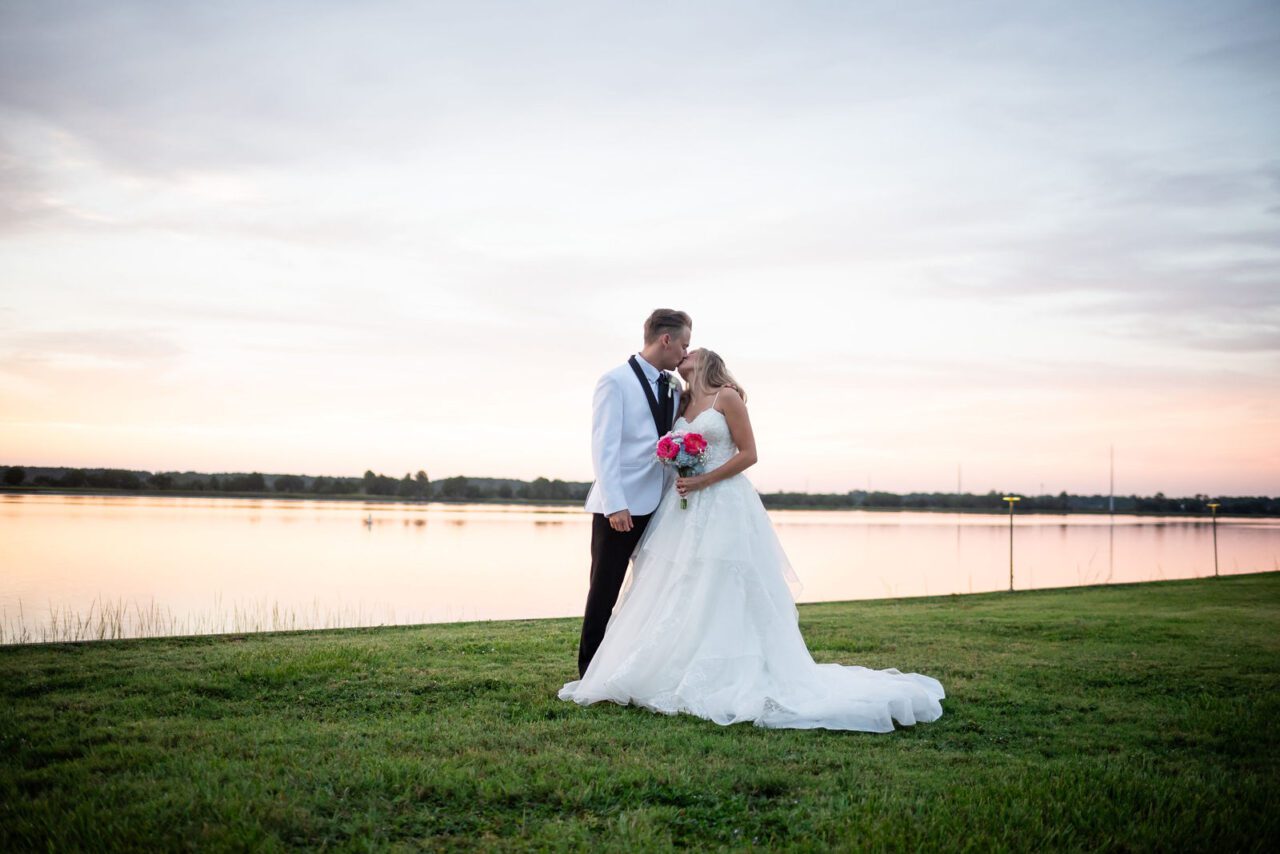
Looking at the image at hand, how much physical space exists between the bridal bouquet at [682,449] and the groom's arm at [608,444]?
0.31 meters

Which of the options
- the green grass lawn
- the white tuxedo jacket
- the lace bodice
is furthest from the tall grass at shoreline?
the lace bodice

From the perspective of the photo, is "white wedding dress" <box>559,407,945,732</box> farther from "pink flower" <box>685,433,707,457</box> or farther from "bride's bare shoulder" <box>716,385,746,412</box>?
"pink flower" <box>685,433,707,457</box>

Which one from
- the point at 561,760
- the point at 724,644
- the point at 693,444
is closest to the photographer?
the point at 561,760

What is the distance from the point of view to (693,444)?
5469 mm

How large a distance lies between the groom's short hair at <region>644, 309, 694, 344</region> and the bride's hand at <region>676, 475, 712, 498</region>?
40.5 inches

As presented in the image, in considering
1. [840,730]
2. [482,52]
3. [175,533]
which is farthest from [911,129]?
[175,533]

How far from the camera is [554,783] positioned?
3516mm

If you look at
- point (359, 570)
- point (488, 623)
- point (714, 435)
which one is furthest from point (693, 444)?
point (359, 570)

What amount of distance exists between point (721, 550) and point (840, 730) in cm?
136

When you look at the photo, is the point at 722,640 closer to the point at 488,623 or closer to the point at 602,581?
the point at 602,581

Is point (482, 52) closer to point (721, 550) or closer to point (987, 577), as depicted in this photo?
point (721, 550)

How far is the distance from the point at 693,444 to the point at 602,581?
1.18m

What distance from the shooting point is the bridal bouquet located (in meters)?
5.43

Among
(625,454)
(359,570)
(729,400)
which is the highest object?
(729,400)
